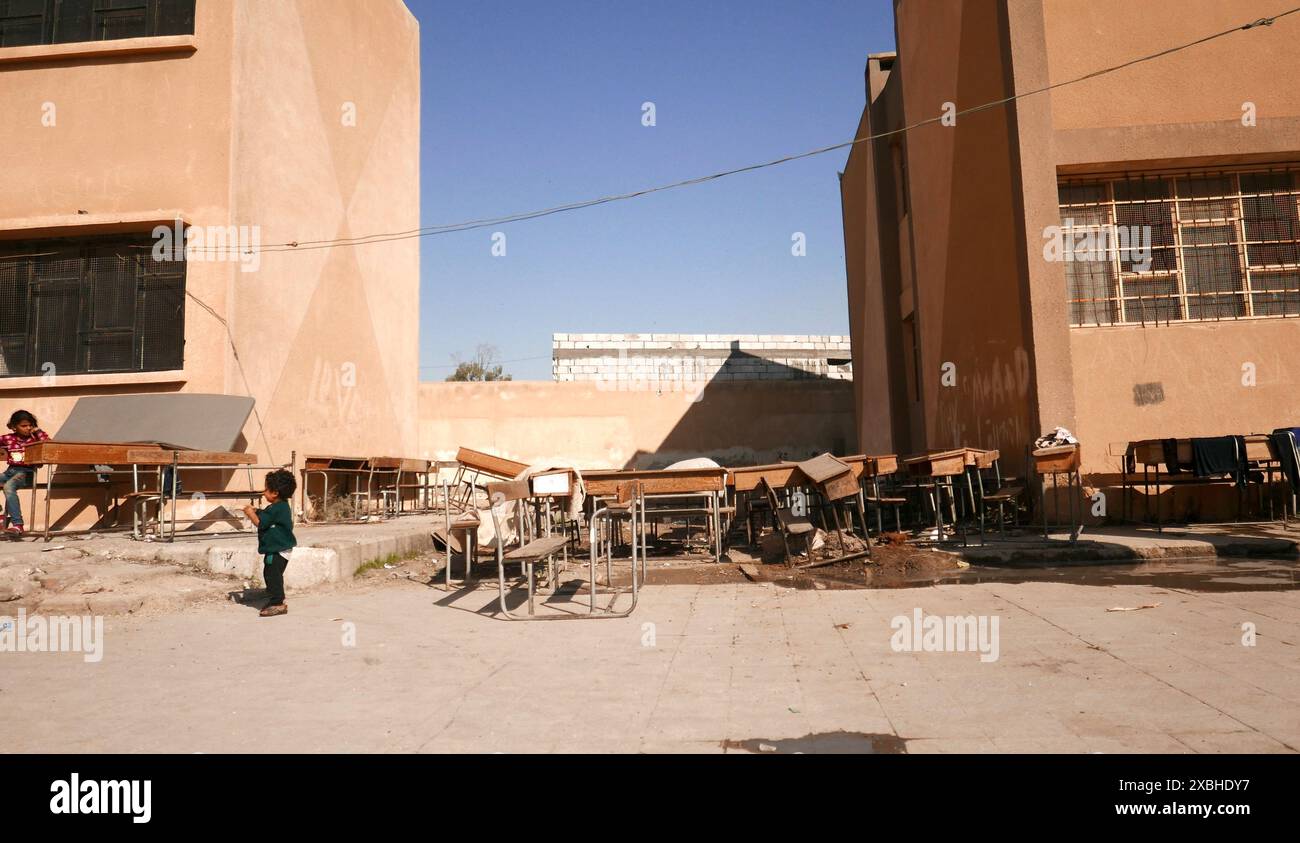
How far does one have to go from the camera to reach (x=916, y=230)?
16.8 meters

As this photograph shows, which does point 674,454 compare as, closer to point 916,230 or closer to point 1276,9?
point 916,230

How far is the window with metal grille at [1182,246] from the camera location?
11.7 m

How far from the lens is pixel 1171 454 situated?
10.0m

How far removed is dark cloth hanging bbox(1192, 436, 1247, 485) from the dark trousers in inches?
397

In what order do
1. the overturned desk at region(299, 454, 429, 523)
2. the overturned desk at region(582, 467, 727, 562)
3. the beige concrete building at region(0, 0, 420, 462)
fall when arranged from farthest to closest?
the overturned desk at region(299, 454, 429, 523) < the beige concrete building at region(0, 0, 420, 462) < the overturned desk at region(582, 467, 727, 562)

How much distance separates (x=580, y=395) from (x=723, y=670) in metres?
18.5

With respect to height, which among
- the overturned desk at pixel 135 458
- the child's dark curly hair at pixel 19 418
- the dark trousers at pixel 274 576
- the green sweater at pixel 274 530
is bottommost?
the dark trousers at pixel 274 576

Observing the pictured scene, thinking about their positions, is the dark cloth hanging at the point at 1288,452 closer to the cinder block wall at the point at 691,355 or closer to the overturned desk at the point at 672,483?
the overturned desk at the point at 672,483

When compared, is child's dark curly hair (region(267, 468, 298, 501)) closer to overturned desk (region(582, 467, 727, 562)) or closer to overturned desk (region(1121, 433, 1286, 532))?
overturned desk (region(582, 467, 727, 562))

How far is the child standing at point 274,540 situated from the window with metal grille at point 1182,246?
10502 mm

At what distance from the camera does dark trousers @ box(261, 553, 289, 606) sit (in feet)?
23.3

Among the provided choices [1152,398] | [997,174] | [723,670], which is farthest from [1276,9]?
[723,670]

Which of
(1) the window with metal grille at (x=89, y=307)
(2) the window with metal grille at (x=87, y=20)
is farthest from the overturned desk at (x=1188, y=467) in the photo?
(2) the window with metal grille at (x=87, y=20)

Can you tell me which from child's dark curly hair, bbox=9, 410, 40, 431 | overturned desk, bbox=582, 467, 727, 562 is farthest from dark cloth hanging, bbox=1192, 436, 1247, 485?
child's dark curly hair, bbox=9, 410, 40, 431
